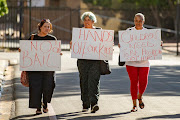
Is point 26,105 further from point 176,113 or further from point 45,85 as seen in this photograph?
point 176,113

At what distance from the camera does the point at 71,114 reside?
31.7ft

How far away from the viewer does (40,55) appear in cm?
999

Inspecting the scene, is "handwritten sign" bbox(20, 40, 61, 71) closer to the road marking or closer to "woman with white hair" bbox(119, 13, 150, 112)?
the road marking

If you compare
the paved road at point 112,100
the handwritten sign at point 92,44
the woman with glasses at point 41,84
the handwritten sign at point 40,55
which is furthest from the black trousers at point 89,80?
the woman with glasses at point 41,84

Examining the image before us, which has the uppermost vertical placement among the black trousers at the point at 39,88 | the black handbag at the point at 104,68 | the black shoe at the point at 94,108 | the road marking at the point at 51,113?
the black handbag at the point at 104,68

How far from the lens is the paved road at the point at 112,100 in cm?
945

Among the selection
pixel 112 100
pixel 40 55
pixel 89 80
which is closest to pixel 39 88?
pixel 40 55

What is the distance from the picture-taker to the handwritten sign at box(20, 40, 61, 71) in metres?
9.81

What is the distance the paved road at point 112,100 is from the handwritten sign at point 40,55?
0.78 meters

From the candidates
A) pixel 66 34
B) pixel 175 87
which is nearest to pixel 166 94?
pixel 175 87

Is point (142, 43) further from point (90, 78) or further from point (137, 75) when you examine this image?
point (90, 78)

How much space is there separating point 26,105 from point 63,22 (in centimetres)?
3272

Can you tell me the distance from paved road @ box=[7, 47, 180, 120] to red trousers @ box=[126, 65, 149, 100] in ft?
1.21

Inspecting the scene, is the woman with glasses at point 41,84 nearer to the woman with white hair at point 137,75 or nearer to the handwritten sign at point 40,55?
the handwritten sign at point 40,55
